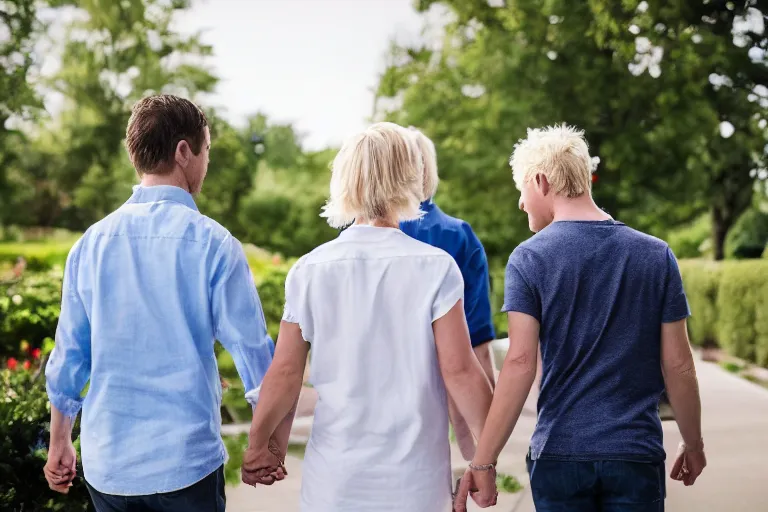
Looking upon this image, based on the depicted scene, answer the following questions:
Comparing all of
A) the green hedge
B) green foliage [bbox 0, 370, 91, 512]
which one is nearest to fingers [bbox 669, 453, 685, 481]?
green foliage [bbox 0, 370, 91, 512]

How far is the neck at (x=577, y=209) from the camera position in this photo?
8.30ft

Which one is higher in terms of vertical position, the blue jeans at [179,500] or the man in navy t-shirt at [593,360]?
the man in navy t-shirt at [593,360]

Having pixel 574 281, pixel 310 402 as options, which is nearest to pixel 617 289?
pixel 574 281

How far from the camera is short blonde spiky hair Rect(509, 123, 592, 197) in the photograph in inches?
102

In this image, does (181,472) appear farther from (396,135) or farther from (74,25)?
(74,25)

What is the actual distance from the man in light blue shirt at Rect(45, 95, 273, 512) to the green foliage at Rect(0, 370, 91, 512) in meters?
1.90

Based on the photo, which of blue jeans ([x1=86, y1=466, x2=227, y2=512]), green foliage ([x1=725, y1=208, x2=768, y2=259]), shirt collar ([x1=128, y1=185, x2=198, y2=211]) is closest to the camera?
blue jeans ([x1=86, y1=466, x2=227, y2=512])

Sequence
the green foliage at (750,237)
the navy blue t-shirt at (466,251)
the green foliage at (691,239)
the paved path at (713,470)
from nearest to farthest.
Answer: the navy blue t-shirt at (466,251) < the paved path at (713,470) < the green foliage at (750,237) < the green foliage at (691,239)

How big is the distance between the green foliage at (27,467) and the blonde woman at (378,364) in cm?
211

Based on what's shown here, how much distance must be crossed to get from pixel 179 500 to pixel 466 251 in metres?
1.53

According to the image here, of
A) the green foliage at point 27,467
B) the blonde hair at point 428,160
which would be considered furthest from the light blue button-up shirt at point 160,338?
the green foliage at point 27,467

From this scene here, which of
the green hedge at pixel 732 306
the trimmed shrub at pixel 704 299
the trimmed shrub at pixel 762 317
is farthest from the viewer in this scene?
the trimmed shrub at pixel 704 299

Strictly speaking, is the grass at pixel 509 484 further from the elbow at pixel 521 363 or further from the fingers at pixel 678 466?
the elbow at pixel 521 363

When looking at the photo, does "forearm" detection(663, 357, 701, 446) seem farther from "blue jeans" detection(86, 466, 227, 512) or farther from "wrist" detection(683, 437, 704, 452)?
"blue jeans" detection(86, 466, 227, 512)
